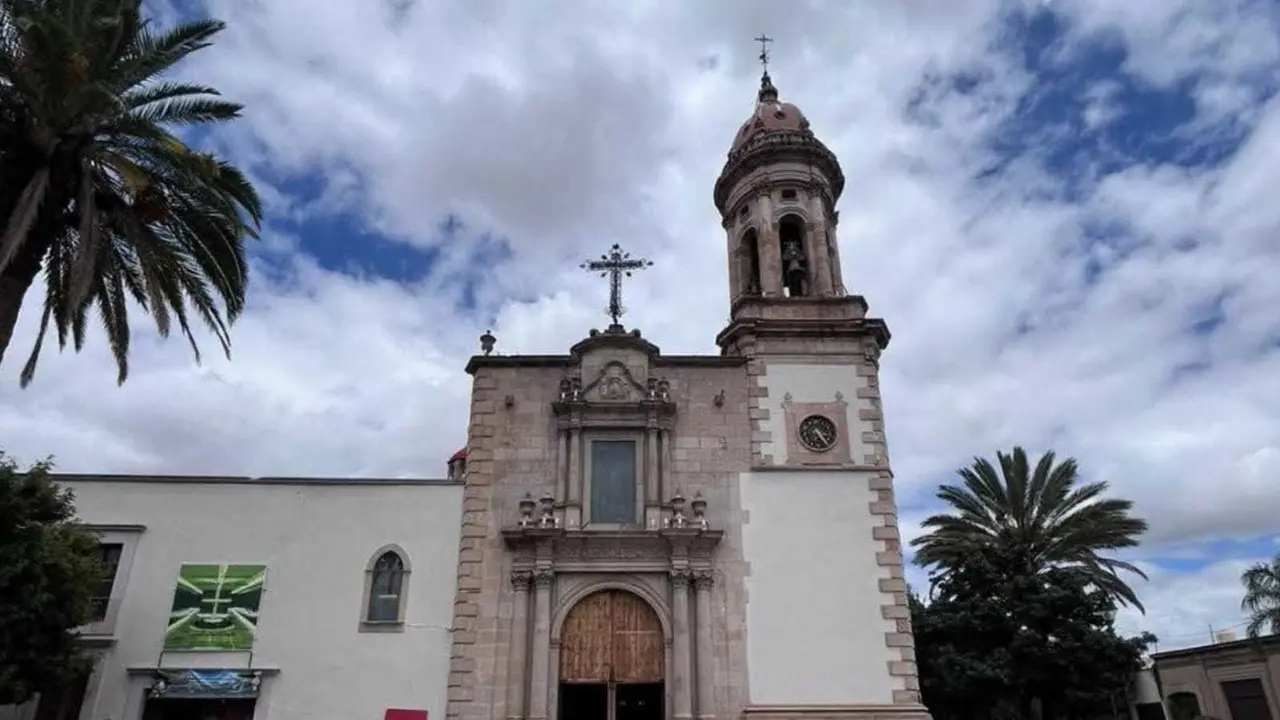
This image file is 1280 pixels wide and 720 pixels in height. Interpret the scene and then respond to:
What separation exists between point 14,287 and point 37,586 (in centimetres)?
452

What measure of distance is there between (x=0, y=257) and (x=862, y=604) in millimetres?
15133

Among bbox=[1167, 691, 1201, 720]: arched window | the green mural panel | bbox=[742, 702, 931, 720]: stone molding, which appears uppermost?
the green mural panel

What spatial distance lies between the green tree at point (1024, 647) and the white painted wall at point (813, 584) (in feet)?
27.0

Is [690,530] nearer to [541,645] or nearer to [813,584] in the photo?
[813,584]

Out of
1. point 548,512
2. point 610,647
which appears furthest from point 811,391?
point 610,647

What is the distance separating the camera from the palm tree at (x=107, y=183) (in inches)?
481

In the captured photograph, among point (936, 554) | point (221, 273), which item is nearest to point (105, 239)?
point (221, 273)

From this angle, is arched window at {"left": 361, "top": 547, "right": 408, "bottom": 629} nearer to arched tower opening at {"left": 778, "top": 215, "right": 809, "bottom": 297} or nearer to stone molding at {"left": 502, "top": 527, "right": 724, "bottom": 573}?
stone molding at {"left": 502, "top": 527, "right": 724, "bottom": 573}

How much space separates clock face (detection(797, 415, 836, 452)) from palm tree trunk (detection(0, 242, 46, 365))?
13.9 metres

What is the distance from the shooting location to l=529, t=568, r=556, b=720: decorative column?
16.1 metres

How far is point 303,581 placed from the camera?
56.8ft

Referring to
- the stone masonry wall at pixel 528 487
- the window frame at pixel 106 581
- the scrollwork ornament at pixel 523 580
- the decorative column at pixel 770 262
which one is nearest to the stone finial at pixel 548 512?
the stone masonry wall at pixel 528 487

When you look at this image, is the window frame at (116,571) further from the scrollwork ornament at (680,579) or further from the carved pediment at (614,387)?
the scrollwork ornament at (680,579)

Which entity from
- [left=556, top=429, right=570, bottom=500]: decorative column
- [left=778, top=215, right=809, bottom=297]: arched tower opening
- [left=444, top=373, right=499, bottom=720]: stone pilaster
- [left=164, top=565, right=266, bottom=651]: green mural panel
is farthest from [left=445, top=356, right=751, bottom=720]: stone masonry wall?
[left=164, top=565, right=266, bottom=651]: green mural panel
